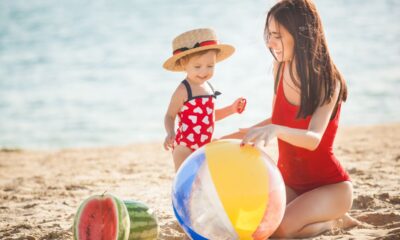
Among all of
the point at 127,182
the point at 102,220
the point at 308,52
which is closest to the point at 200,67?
the point at 308,52

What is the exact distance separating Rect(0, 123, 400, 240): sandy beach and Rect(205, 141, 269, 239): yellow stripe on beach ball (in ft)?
3.04

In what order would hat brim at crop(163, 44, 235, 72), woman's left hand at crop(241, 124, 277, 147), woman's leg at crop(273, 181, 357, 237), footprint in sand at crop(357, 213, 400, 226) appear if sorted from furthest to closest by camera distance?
hat brim at crop(163, 44, 235, 72)
footprint in sand at crop(357, 213, 400, 226)
woman's leg at crop(273, 181, 357, 237)
woman's left hand at crop(241, 124, 277, 147)

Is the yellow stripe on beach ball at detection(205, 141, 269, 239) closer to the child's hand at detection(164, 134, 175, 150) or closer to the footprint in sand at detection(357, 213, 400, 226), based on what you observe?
the child's hand at detection(164, 134, 175, 150)

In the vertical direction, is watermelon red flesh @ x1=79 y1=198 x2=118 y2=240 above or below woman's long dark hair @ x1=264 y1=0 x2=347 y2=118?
below

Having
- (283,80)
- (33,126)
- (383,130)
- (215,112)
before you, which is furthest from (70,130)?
(283,80)

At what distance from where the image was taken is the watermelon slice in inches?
149

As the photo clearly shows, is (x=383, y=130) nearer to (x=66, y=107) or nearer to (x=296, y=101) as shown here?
(x=296, y=101)

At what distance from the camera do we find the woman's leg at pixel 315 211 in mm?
4355

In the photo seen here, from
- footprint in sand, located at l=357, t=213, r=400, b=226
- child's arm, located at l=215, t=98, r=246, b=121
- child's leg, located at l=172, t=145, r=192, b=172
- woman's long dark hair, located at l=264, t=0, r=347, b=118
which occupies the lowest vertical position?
footprint in sand, located at l=357, t=213, r=400, b=226

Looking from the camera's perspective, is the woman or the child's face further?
the child's face

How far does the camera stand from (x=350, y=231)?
14.5 feet

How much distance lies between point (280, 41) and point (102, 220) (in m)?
1.90

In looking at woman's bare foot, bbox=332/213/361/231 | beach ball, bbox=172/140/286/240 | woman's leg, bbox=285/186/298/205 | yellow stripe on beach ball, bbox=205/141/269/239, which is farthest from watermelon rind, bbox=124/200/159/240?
woman's bare foot, bbox=332/213/361/231

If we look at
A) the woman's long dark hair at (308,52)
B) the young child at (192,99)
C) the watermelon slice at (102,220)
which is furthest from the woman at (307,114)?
the watermelon slice at (102,220)
